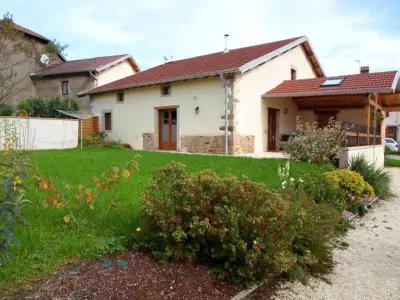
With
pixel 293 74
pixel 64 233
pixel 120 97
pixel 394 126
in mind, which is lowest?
pixel 64 233

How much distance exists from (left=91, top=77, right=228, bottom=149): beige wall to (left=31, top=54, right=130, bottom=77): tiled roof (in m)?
4.33

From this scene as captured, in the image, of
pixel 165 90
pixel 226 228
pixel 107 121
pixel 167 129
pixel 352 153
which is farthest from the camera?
pixel 107 121

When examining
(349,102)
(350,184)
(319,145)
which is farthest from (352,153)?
(349,102)

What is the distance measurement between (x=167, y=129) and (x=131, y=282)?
506 inches

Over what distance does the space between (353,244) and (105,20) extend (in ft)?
35.8

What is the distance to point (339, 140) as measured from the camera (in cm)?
972

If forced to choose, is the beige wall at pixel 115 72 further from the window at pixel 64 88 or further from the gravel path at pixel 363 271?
the gravel path at pixel 363 271

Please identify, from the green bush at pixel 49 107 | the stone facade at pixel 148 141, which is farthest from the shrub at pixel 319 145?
the green bush at pixel 49 107

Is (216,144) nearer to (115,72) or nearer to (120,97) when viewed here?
(120,97)

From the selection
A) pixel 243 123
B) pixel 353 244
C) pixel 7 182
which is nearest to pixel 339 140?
pixel 243 123

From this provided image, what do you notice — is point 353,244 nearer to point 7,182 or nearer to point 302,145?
point 7,182

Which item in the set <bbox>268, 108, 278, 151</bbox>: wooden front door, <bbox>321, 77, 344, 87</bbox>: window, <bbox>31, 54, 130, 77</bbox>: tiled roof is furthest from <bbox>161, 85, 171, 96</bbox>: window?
<bbox>31, 54, 130, 77</bbox>: tiled roof

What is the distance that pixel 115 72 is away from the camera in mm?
23156

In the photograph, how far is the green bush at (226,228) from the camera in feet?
9.19
